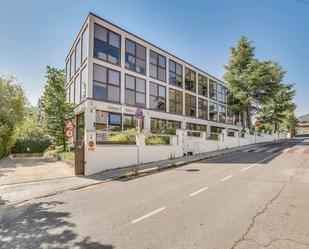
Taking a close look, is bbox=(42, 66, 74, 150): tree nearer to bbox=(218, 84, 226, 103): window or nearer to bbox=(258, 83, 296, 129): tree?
bbox=(218, 84, 226, 103): window

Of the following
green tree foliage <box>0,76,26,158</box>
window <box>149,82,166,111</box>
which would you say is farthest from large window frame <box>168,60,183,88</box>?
green tree foliage <box>0,76,26,158</box>

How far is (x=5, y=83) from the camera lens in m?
19.6

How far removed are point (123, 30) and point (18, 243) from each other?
804 inches

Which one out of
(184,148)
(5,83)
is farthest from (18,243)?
(5,83)

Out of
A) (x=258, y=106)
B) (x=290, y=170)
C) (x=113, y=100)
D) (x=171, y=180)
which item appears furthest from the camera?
(x=258, y=106)

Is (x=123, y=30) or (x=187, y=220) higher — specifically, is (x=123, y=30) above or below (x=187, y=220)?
above

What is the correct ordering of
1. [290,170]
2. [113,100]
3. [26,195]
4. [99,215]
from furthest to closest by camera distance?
[113,100] → [290,170] → [26,195] → [99,215]

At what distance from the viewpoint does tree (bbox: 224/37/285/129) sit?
2989 centimetres

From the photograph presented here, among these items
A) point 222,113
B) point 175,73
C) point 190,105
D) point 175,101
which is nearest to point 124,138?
point 175,101

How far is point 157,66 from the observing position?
81.6ft

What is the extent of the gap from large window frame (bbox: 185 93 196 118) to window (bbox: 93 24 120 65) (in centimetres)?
1253

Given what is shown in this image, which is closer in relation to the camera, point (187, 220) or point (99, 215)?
point (187, 220)

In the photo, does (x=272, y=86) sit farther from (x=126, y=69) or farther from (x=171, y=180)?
(x=171, y=180)

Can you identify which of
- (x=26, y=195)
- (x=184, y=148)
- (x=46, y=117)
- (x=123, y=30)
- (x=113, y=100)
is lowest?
(x=26, y=195)
